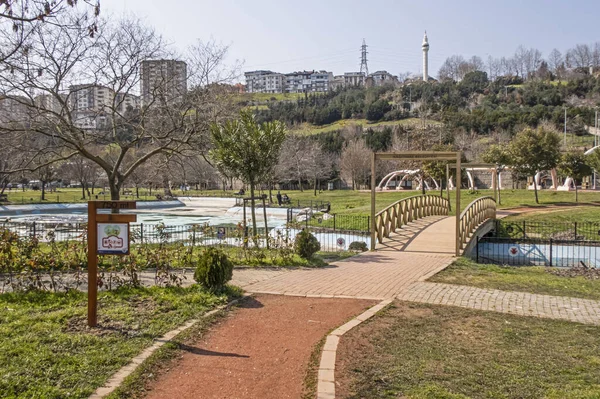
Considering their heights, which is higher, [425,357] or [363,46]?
[363,46]

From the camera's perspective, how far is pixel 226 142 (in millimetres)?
14102

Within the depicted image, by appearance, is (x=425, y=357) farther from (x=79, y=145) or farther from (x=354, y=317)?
(x=79, y=145)

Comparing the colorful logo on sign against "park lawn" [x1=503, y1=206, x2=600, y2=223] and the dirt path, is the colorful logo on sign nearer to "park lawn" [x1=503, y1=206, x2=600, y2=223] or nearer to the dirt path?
the dirt path

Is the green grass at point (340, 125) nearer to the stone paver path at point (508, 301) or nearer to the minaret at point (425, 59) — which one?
the minaret at point (425, 59)

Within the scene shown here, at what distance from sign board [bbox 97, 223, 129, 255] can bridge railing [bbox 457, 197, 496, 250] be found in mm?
9863

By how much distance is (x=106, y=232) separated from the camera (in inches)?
257

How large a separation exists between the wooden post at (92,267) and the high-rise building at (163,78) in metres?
11.7

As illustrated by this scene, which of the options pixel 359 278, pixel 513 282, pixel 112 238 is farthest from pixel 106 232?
pixel 513 282

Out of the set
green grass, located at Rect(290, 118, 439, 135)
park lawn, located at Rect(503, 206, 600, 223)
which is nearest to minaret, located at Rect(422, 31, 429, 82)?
Result: green grass, located at Rect(290, 118, 439, 135)

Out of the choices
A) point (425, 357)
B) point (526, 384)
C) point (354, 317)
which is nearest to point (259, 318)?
point (354, 317)

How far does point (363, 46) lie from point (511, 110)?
10294 centimetres

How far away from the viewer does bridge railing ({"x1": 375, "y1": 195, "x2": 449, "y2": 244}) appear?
52.8 feet

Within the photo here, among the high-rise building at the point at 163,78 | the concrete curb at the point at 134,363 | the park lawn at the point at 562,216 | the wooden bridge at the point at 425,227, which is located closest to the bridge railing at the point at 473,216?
the wooden bridge at the point at 425,227

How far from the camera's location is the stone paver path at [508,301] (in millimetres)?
7527
